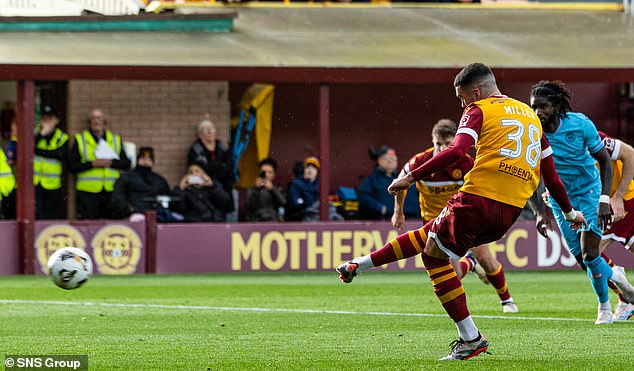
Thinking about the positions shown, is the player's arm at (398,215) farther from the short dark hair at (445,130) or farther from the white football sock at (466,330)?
the white football sock at (466,330)

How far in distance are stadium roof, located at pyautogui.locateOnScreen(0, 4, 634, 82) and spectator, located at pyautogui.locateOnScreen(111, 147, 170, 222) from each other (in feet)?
4.27

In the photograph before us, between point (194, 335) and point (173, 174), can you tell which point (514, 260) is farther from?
point (194, 335)

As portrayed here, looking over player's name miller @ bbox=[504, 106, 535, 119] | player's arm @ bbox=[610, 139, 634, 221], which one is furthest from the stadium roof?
player's name miller @ bbox=[504, 106, 535, 119]

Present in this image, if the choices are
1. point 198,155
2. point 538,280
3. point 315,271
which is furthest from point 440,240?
point 198,155

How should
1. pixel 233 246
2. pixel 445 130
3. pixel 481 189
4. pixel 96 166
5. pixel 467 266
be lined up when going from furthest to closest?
pixel 96 166, pixel 233 246, pixel 467 266, pixel 445 130, pixel 481 189

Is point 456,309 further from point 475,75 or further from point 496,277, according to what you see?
point 496,277

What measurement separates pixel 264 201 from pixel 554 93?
30.6 feet

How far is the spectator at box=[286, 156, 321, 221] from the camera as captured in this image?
19.4 m

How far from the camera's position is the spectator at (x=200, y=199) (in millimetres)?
18781

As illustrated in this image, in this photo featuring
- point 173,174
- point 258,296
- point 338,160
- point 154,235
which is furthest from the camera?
point 338,160

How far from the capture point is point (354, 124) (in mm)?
23844

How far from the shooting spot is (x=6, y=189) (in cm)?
1900

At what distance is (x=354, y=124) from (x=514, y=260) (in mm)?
5934

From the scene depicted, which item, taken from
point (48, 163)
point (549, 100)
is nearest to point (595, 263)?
point (549, 100)
